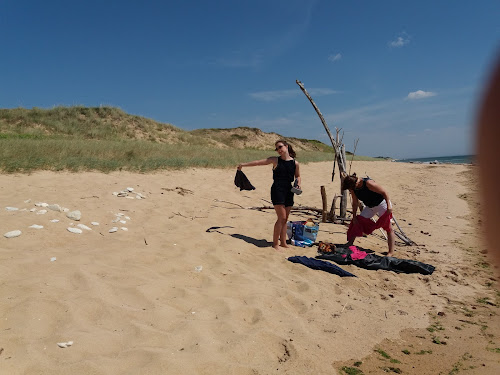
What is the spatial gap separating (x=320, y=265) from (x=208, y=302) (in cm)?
195

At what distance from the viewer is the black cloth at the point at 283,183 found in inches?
226

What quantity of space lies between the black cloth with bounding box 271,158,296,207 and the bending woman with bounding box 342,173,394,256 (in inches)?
34.3

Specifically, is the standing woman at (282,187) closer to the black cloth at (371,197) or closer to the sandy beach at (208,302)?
the sandy beach at (208,302)

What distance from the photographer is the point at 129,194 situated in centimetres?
777

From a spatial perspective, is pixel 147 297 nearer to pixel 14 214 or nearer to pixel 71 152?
pixel 14 214

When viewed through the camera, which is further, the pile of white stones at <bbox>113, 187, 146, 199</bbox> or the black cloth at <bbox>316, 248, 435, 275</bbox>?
the pile of white stones at <bbox>113, 187, 146, 199</bbox>

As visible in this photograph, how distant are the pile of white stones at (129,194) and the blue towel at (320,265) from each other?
397cm

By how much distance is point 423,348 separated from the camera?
3189mm

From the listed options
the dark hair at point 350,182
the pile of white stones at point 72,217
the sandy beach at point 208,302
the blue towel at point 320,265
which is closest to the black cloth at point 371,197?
the dark hair at point 350,182

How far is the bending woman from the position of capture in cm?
571

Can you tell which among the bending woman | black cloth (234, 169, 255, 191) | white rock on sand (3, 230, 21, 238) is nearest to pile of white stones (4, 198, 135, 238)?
white rock on sand (3, 230, 21, 238)

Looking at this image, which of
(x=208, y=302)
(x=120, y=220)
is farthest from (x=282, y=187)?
(x=120, y=220)

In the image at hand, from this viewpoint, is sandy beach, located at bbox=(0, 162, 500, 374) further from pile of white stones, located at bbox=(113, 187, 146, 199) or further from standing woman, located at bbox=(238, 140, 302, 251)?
pile of white stones, located at bbox=(113, 187, 146, 199)

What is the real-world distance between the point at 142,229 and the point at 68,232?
43.7 inches
